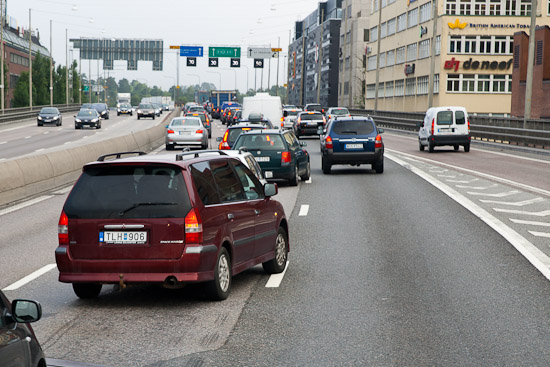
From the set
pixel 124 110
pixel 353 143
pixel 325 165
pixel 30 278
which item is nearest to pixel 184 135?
pixel 325 165

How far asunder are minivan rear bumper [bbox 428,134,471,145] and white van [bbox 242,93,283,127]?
13.4 metres

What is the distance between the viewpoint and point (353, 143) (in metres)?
26.1

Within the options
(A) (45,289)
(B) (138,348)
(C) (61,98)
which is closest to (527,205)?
(A) (45,289)

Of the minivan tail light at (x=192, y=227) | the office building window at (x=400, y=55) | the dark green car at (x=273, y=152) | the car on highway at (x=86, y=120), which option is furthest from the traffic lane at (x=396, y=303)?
the office building window at (x=400, y=55)

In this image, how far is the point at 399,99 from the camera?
4112 inches

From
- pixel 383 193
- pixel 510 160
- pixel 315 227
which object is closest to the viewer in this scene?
pixel 315 227

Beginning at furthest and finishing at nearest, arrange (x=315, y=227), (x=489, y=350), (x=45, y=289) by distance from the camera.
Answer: (x=315, y=227), (x=45, y=289), (x=489, y=350)

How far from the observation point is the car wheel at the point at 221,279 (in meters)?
8.33

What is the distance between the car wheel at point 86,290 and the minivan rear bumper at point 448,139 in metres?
30.7

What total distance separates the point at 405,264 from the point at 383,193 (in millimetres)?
10058

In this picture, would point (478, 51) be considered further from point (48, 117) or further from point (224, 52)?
point (48, 117)

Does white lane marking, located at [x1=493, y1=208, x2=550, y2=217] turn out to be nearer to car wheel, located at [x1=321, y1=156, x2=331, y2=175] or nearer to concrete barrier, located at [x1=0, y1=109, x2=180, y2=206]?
concrete barrier, located at [x1=0, y1=109, x2=180, y2=206]

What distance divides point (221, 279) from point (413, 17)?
9397 cm

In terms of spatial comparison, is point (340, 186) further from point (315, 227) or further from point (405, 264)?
point (405, 264)
